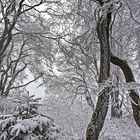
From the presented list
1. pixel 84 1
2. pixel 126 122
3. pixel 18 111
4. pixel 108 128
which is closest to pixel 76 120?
pixel 108 128

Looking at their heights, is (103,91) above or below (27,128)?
above

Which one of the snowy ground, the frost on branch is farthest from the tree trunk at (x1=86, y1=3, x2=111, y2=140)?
the snowy ground

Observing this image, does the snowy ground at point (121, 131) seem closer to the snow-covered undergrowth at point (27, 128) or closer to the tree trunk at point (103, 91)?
the tree trunk at point (103, 91)

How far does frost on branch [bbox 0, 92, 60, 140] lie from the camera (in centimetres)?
551

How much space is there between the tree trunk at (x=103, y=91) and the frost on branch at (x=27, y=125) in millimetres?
1007

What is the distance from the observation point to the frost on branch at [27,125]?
5.51 m

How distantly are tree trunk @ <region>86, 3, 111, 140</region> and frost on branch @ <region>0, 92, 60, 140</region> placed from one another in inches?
39.6

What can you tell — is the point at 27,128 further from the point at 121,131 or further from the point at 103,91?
the point at 121,131

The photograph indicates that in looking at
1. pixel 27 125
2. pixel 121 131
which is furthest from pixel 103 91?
pixel 121 131

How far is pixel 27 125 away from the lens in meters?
5.60

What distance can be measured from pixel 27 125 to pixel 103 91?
6.99ft

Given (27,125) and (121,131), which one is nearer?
(27,125)

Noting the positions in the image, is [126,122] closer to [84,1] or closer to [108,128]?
[108,128]

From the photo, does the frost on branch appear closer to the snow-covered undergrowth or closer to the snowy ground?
the snow-covered undergrowth
